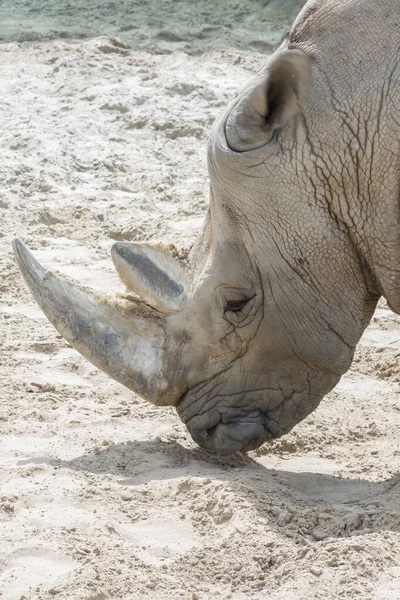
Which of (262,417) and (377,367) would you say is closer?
(262,417)

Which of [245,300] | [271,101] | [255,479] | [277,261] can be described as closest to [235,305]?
[245,300]

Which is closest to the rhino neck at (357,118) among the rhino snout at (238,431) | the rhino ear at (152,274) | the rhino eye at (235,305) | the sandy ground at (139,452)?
the rhino eye at (235,305)

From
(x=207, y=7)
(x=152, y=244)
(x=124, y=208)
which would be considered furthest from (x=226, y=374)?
(x=207, y=7)

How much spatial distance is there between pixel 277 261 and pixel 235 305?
261 mm

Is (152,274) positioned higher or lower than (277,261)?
lower

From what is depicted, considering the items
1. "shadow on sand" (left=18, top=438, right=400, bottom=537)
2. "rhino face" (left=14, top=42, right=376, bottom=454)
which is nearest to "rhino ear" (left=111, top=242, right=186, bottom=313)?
"rhino face" (left=14, top=42, right=376, bottom=454)

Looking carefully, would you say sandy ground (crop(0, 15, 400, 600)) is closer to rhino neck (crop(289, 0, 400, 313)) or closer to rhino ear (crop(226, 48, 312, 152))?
rhino neck (crop(289, 0, 400, 313))

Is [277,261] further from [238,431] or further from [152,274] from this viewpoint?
[238,431]

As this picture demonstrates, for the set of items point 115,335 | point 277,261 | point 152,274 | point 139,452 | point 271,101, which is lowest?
point 139,452

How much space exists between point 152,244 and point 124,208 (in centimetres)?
339

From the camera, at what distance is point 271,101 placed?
4.80 m

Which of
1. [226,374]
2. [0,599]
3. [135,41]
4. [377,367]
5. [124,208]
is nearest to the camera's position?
[0,599]

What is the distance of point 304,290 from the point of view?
4965 mm

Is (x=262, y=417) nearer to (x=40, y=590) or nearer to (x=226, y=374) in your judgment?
(x=226, y=374)
